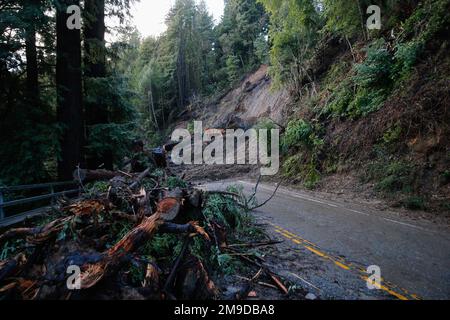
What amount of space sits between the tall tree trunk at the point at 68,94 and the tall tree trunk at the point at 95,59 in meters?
0.87

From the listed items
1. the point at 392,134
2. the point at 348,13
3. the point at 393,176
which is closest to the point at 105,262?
the point at 393,176

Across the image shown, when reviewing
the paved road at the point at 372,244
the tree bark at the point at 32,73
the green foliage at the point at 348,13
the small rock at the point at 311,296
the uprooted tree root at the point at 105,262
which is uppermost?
the green foliage at the point at 348,13

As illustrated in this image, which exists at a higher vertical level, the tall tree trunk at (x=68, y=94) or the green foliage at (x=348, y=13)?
the green foliage at (x=348, y=13)

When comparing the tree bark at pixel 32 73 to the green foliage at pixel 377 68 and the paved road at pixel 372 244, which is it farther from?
the green foliage at pixel 377 68

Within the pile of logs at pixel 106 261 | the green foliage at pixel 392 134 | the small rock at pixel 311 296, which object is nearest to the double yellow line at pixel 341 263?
the small rock at pixel 311 296

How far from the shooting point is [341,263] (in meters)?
4.77

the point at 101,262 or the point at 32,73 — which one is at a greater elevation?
the point at 32,73

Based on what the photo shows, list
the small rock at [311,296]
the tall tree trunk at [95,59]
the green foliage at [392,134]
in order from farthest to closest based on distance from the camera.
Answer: the green foliage at [392,134], the tall tree trunk at [95,59], the small rock at [311,296]

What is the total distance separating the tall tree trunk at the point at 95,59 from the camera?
34.0 ft

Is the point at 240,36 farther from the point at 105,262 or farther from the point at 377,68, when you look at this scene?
the point at 105,262

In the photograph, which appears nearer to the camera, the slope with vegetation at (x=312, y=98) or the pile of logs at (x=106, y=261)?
the pile of logs at (x=106, y=261)

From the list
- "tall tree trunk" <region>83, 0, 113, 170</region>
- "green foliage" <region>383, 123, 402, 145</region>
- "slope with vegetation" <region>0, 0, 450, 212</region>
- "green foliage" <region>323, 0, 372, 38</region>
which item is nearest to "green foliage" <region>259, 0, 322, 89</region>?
"slope with vegetation" <region>0, 0, 450, 212</region>

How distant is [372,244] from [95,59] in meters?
11.6
